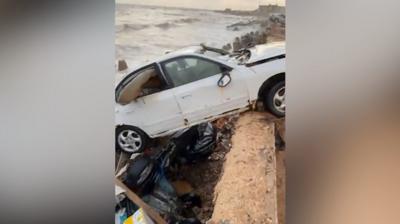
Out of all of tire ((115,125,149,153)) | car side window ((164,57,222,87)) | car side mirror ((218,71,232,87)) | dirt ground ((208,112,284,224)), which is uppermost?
car side window ((164,57,222,87))

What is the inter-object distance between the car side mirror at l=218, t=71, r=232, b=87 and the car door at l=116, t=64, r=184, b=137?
15 cm

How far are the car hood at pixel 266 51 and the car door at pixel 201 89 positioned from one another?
0.27 feet

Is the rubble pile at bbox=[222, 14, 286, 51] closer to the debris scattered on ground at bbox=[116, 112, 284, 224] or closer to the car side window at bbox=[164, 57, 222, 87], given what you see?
the car side window at bbox=[164, 57, 222, 87]

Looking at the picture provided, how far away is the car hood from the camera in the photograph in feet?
4.20

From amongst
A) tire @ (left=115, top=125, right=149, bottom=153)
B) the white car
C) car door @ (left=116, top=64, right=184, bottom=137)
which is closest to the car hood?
the white car

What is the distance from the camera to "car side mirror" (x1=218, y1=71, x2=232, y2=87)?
131cm

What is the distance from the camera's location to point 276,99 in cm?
128

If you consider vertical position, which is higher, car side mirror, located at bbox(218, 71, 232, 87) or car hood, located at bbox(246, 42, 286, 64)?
car hood, located at bbox(246, 42, 286, 64)

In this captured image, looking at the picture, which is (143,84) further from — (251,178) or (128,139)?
(251,178)

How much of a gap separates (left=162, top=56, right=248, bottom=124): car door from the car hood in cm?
8

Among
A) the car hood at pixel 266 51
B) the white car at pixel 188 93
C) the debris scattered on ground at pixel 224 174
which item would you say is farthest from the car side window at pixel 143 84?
the car hood at pixel 266 51
